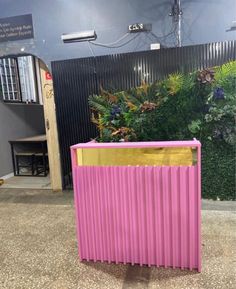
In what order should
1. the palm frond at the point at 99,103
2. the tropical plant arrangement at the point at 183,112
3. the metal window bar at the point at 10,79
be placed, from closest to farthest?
the tropical plant arrangement at the point at 183,112
the palm frond at the point at 99,103
the metal window bar at the point at 10,79

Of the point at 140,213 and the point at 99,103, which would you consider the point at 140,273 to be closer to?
the point at 140,213

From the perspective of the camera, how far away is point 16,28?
4.01 meters

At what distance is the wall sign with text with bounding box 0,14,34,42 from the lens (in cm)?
397

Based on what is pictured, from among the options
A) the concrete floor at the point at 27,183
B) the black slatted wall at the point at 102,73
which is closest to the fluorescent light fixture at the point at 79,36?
the black slatted wall at the point at 102,73

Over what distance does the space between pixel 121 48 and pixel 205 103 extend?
54.7 inches

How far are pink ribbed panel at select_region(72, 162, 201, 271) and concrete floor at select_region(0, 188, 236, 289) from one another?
0.11 meters

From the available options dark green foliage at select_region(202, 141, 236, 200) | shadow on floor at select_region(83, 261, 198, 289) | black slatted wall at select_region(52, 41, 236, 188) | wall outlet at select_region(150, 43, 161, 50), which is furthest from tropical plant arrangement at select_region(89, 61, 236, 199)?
shadow on floor at select_region(83, 261, 198, 289)

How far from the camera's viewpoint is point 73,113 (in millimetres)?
3898

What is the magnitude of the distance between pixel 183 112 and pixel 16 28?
107 inches

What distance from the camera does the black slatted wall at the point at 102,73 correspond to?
11.2ft

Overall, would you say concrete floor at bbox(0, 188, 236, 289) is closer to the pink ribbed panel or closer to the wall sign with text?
the pink ribbed panel

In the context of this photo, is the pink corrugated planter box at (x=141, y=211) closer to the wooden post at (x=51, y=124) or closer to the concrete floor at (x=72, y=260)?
the concrete floor at (x=72, y=260)

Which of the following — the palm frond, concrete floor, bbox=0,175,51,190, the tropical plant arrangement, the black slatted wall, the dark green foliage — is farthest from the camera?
concrete floor, bbox=0,175,51,190

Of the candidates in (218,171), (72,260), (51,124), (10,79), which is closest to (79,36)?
(51,124)
